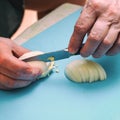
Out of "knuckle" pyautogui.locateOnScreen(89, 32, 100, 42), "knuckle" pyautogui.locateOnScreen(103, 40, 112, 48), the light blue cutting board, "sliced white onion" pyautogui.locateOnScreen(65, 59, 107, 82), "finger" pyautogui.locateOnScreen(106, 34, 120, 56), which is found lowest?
the light blue cutting board

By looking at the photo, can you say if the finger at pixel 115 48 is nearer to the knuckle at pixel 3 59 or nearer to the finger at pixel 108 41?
the finger at pixel 108 41

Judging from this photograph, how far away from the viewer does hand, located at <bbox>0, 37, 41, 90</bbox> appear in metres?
0.65

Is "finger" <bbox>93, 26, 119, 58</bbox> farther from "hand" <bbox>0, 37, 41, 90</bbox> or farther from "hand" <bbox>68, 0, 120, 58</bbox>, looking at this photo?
"hand" <bbox>0, 37, 41, 90</bbox>

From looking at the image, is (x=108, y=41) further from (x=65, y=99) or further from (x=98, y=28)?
(x=65, y=99)

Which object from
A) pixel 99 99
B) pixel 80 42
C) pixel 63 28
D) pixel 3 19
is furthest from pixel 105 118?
pixel 3 19

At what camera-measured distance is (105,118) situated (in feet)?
2.02

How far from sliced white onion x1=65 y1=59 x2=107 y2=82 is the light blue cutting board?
1cm

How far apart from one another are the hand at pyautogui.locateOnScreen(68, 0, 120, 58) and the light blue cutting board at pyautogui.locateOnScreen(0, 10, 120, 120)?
0.08 metres

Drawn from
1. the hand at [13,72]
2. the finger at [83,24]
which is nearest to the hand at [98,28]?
the finger at [83,24]

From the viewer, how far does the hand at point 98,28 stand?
62cm

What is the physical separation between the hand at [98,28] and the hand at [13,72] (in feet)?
0.34

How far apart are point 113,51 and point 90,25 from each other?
8 centimetres

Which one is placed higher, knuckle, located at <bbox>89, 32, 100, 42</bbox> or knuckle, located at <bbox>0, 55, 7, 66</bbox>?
knuckle, located at <bbox>89, 32, 100, 42</bbox>

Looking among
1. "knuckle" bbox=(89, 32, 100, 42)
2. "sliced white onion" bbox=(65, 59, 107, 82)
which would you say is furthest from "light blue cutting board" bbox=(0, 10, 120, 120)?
"knuckle" bbox=(89, 32, 100, 42)
